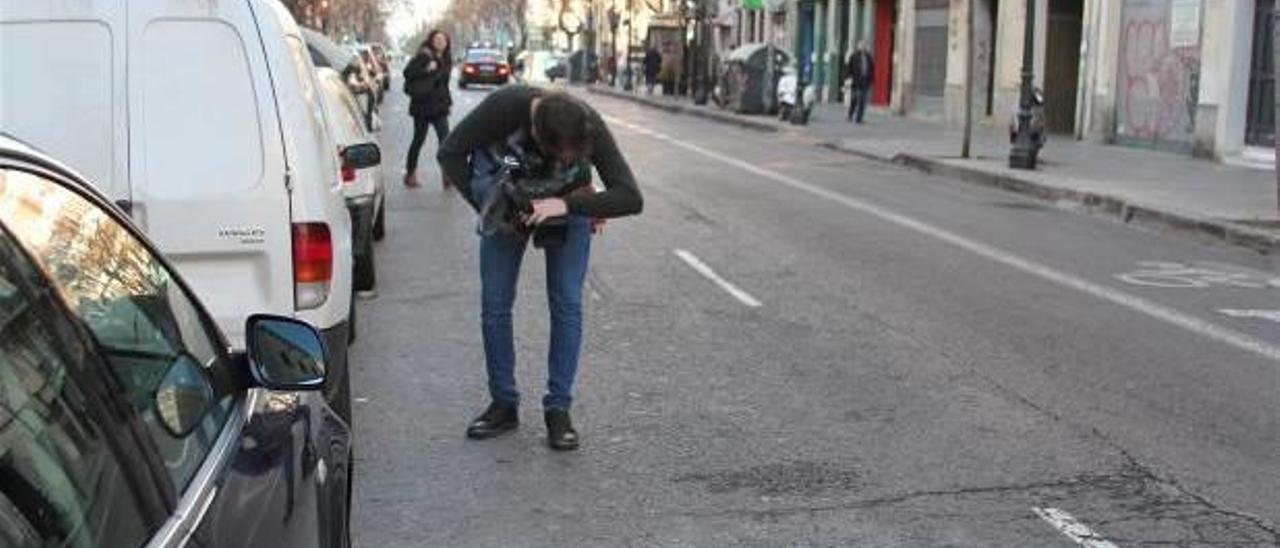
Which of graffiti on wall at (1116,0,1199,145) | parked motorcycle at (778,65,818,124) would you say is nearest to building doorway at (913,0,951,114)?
parked motorcycle at (778,65,818,124)

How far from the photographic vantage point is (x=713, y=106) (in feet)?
133

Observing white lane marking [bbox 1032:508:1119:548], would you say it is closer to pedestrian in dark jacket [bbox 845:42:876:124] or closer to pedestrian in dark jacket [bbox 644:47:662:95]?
pedestrian in dark jacket [bbox 845:42:876:124]

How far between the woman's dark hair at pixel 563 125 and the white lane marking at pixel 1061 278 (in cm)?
450

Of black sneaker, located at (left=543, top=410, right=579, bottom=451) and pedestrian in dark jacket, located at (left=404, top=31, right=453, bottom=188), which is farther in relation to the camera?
pedestrian in dark jacket, located at (left=404, top=31, right=453, bottom=188)

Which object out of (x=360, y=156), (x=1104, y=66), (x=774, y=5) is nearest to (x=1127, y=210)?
(x=360, y=156)

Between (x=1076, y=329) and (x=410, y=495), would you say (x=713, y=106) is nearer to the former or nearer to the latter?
(x=1076, y=329)

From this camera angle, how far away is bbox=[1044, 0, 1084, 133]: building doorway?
29.9 metres

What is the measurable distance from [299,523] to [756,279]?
807 cm

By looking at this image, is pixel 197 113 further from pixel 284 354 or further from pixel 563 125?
pixel 284 354

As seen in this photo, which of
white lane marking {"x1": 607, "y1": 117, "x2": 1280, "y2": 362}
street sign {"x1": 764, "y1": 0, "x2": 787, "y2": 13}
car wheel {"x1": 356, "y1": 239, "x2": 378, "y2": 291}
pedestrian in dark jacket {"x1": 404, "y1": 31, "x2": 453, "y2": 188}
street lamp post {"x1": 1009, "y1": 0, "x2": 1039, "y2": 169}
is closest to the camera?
white lane marking {"x1": 607, "y1": 117, "x2": 1280, "y2": 362}

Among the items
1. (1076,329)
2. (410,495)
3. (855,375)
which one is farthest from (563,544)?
(1076,329)

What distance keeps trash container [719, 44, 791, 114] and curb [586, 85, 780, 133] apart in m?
0.56

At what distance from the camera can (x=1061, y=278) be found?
36.4 feet

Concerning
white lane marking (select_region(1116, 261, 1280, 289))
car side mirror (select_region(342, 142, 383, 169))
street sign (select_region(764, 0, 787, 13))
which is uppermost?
street sign (select_region(764, 0, 787, 13))
